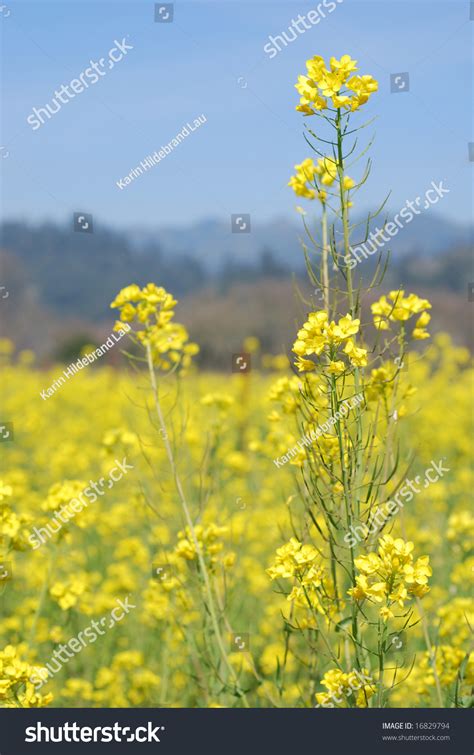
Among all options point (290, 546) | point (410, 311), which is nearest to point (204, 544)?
point (290, 546)

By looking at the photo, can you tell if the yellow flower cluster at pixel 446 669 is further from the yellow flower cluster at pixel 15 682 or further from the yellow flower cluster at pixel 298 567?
the yellow flower cluster at pixel 15 682

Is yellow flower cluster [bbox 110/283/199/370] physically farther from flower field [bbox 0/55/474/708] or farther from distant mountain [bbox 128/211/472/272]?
distant mountain [bbox 128/211/472/272]

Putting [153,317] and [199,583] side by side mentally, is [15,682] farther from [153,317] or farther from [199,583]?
[153,317]

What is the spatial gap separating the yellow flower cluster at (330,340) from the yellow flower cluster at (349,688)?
74 cm

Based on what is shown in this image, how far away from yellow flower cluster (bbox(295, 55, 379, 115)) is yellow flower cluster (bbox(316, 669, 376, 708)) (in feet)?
4.52

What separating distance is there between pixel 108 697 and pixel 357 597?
73.6 inches

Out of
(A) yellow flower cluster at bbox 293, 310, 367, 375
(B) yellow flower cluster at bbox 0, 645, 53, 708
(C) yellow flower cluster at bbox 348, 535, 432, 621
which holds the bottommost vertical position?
(B) yellow flower cluster at bbox 0, 645, 53, 708

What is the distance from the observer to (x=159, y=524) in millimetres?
4848

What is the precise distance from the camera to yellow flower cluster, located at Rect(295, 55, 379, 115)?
6.48 ft

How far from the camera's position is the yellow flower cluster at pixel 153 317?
2473 millimetres

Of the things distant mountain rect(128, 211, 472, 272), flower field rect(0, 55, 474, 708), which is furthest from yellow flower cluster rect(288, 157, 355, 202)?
distant mountain rect(128, 211, 472, 272)

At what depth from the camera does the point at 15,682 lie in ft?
6.59

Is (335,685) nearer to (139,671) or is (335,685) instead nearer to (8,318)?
(139,671)

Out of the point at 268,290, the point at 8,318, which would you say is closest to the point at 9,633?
the point at 268,290
